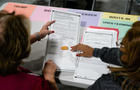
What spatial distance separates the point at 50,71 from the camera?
32.7 inches

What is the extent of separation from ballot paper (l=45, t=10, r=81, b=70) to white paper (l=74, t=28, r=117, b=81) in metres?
0.06

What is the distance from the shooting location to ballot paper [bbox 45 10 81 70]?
0.92 meters

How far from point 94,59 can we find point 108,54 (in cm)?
8

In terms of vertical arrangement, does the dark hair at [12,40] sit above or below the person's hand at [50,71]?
above

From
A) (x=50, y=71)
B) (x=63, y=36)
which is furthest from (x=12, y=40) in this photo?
(x=63, y=36)

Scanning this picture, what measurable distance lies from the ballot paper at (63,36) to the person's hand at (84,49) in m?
0.03

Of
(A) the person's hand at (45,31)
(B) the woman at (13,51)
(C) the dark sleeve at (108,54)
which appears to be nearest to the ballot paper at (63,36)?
(A) the person's hand at (45,31)

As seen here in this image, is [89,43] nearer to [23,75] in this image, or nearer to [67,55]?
[67,55]

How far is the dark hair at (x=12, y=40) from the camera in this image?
62cm

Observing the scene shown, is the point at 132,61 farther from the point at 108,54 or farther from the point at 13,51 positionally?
the point at 13,51

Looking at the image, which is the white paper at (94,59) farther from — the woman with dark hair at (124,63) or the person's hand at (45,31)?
the person's hand at (45,31)

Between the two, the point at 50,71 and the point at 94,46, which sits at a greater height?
the point at 94,46

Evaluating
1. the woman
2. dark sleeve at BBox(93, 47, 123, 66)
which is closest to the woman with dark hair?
dark sleeve at BBox(93, 47, 123, 66)

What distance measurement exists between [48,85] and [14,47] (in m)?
0.23
